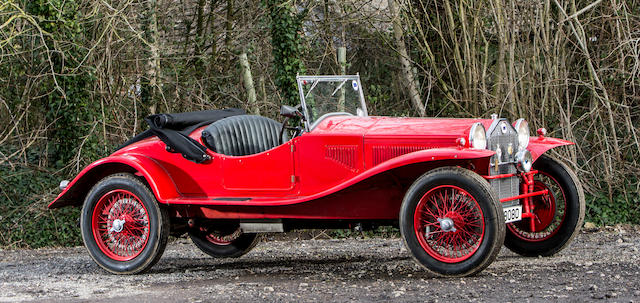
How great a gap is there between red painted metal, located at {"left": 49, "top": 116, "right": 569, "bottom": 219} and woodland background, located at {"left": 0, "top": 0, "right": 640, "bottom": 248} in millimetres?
3753

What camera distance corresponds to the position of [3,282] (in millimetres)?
6695

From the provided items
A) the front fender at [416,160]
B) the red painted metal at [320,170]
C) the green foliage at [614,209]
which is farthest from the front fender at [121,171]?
the green foliage at [614,209]

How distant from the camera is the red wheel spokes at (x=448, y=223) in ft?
18.8

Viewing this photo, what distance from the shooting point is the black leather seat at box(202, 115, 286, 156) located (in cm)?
680

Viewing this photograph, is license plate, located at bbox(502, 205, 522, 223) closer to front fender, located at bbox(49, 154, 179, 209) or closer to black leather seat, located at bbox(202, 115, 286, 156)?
black leather seat, located at bbox(202, 115, 286, 156)

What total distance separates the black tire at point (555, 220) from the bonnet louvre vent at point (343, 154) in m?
1.76

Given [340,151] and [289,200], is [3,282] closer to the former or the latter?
[289,200]

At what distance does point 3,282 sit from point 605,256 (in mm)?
5150

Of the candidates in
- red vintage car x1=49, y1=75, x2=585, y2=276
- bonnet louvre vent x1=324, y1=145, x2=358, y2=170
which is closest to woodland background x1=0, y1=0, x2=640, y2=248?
red vintage car x1=49, y1=75, x2=585, y2=276

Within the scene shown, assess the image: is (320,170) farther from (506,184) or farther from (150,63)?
(150,63)

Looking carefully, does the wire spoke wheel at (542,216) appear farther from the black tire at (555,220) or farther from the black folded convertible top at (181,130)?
the black folded convertible top at (181,130)

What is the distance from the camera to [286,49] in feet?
35.6

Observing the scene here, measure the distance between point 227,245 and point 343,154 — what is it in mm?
1991

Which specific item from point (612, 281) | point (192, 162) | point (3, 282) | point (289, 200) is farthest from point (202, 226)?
point (612, 281)
